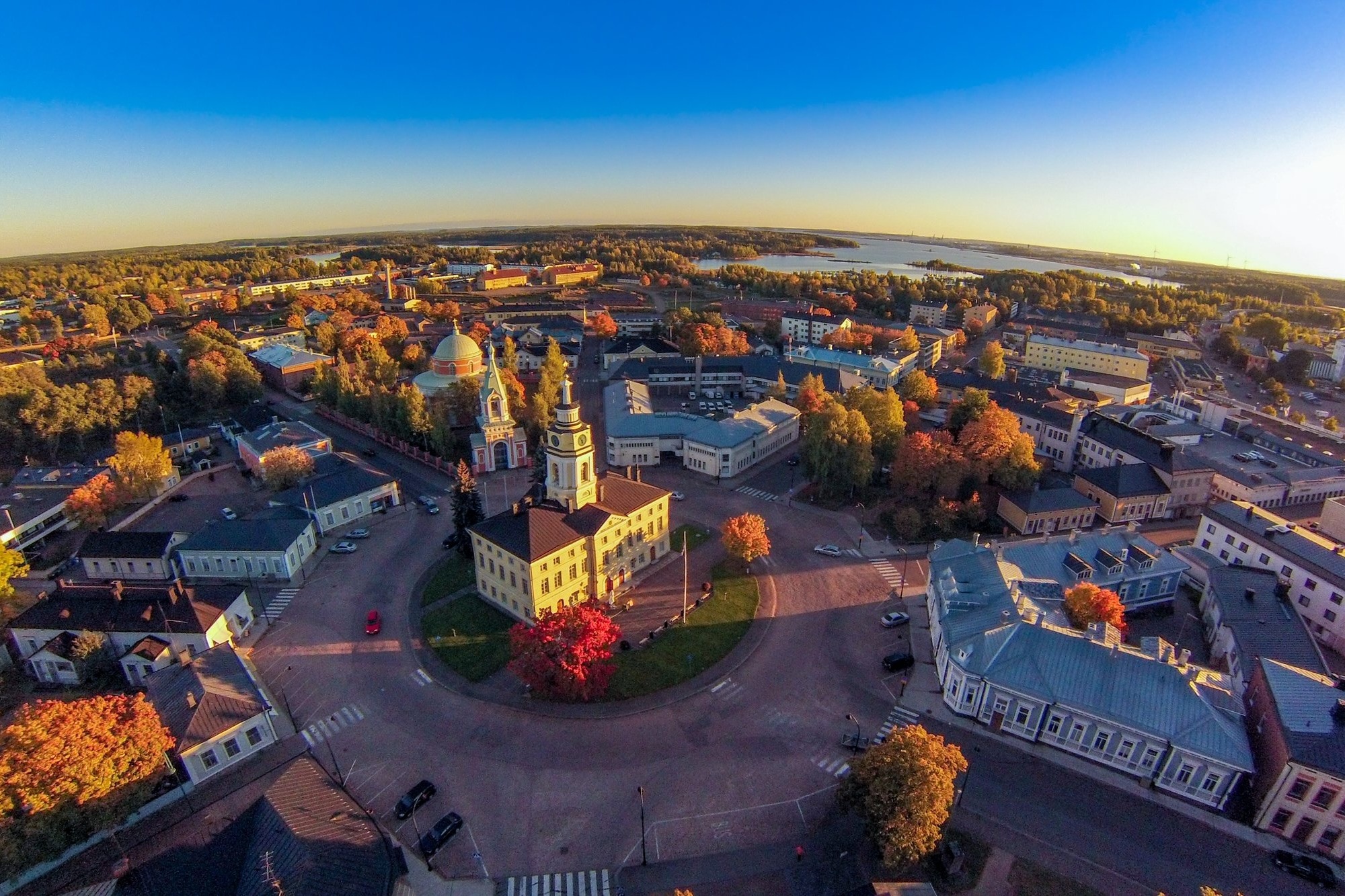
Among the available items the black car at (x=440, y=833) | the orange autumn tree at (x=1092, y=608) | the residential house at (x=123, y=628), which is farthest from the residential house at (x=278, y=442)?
the orange autumn tree at (x=1092, y=608)

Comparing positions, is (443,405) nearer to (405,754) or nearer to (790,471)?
(790,471)

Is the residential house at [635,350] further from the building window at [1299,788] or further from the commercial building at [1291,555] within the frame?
the building window at [1299,788]

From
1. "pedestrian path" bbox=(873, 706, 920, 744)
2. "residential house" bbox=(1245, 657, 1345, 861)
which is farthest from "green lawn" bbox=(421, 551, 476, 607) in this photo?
"residential house" bbox=(1245, 657, 1345, 861)

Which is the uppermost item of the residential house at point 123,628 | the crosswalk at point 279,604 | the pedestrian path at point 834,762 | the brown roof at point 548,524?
the brown roof at point 548,524

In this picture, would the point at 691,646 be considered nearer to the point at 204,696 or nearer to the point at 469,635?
the point at 469,635

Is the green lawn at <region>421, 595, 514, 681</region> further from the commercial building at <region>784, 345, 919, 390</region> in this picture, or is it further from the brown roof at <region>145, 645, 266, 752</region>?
the commercial building at <region>784, 345, 919, 390</region>

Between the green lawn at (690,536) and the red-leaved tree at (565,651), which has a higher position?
the red-leaved tree at (565,651)

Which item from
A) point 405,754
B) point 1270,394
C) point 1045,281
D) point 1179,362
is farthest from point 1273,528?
point 1045,281

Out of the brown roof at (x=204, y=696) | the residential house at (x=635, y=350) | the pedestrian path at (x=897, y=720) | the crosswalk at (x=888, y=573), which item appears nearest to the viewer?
the brown roof at (x=204, y=696)
